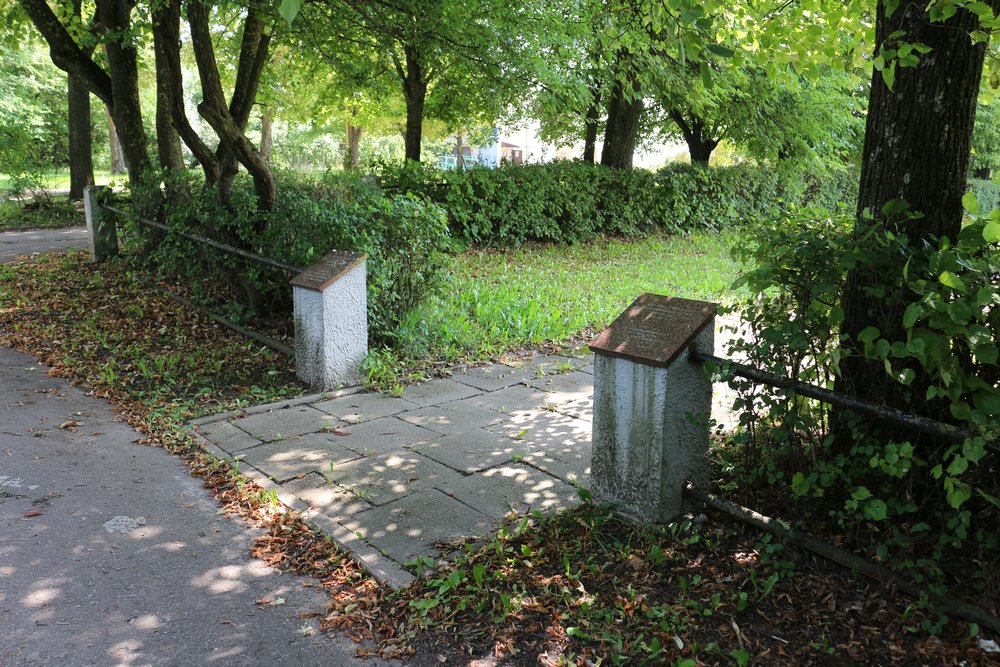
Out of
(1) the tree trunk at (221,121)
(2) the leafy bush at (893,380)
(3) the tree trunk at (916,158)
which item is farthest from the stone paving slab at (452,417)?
(1) the tree trunk at (221,121)

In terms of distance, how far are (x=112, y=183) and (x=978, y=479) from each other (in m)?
12.4

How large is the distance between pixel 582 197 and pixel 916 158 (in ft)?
41.8

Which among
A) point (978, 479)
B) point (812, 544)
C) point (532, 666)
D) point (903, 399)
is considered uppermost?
point (903, 399)

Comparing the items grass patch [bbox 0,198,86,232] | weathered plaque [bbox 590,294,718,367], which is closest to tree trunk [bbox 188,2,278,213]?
weathered plaque [bbox 590,294,718,367]

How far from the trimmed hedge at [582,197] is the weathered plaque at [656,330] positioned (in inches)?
348

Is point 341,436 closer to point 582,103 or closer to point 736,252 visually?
point 736,252

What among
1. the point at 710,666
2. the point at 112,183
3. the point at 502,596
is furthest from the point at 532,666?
the point at 112,183

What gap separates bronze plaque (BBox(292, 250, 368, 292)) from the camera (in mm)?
6438

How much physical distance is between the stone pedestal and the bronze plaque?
3041 millimetres

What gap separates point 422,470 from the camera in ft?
16.6

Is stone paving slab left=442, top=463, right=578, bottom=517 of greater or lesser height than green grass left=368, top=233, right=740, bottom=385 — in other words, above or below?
below

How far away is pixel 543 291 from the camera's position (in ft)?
35.2

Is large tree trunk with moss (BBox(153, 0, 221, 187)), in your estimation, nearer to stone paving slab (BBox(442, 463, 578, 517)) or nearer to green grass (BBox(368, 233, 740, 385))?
green grass (BBox(368, 233, 740, 385))

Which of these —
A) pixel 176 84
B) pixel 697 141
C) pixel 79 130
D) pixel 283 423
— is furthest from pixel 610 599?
pixel 697 141
